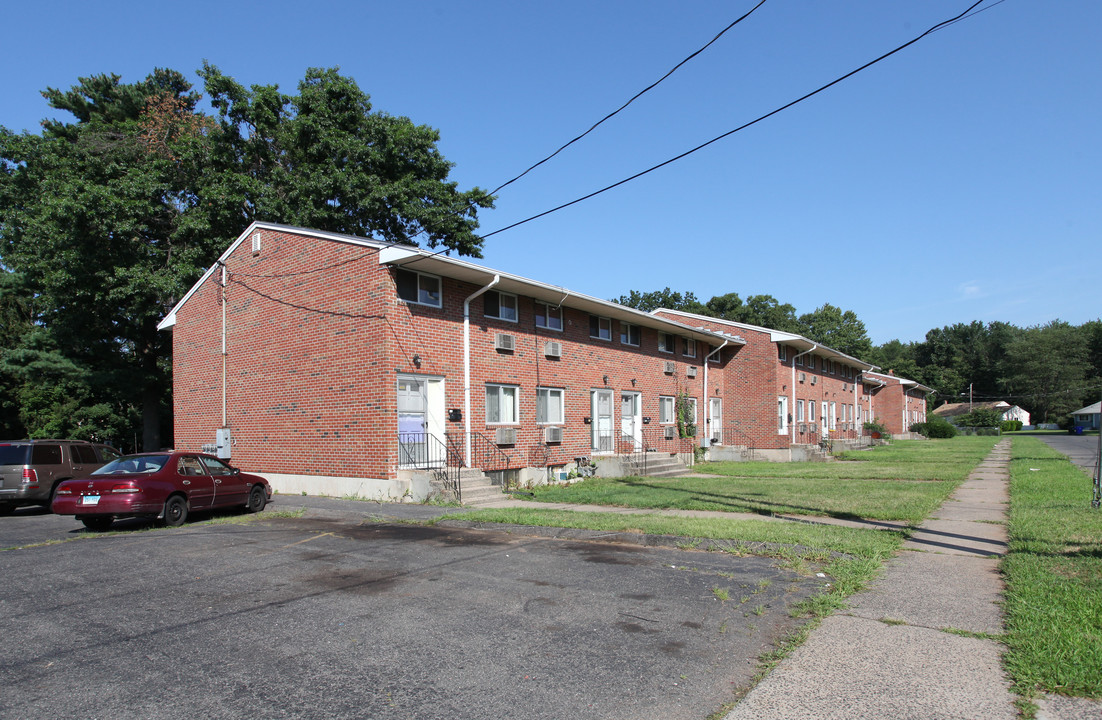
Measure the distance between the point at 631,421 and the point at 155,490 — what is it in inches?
620

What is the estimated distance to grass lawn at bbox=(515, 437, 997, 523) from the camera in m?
12.4

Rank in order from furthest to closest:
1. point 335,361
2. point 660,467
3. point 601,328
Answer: point 601,328, point 660,467, point 335,361

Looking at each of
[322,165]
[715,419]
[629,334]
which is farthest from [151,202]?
[715,419]

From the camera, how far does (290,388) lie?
17.4 meters

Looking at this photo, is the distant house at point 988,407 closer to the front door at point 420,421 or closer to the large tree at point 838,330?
the large tree at point 838,330

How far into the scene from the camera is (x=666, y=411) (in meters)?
26.1

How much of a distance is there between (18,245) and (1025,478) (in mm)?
36065

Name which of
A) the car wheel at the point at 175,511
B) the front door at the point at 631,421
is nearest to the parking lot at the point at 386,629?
the car wheel at the point at 175,511

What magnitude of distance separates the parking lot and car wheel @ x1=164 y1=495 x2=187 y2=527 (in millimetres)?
2213

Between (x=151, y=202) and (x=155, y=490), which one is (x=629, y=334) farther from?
(x=151, y=202)

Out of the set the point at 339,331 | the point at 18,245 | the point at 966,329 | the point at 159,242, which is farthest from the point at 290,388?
the point at 966,329

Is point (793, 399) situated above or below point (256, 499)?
above

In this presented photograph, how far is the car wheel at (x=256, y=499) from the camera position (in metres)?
14.0

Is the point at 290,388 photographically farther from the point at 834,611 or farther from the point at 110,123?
the point at 110,123
